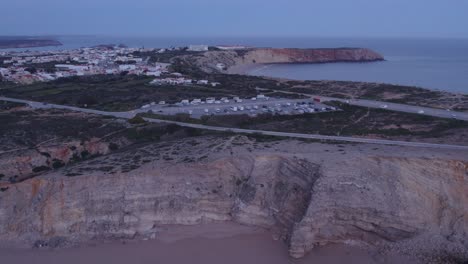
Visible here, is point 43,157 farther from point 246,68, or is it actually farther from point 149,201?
point 246,68

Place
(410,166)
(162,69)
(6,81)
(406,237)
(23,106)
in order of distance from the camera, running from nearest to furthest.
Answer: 1. (406,237)
2. (410,166)
3. (23,106)
4. (6,81)
5. (162,69)

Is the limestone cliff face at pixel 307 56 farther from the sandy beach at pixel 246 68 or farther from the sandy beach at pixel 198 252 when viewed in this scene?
the sandy beach at pixel 198 252

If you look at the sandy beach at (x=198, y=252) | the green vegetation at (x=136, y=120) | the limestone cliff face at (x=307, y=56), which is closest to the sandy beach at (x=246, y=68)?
the limestone cliff face at (x=307, y=56)

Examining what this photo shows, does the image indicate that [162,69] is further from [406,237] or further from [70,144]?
[406,237]

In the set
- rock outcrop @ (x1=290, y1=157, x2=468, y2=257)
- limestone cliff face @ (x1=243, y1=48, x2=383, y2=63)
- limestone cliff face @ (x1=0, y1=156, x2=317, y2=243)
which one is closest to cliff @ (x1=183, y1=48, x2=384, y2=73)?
limestone cliff face @ (x1=243, y1=48, x2=383, y2=63)

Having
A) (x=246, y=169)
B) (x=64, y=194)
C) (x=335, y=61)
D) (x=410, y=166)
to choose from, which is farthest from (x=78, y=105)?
(x=335, y=61)

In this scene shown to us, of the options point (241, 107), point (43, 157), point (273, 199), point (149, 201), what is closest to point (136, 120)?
point (43, 157)
